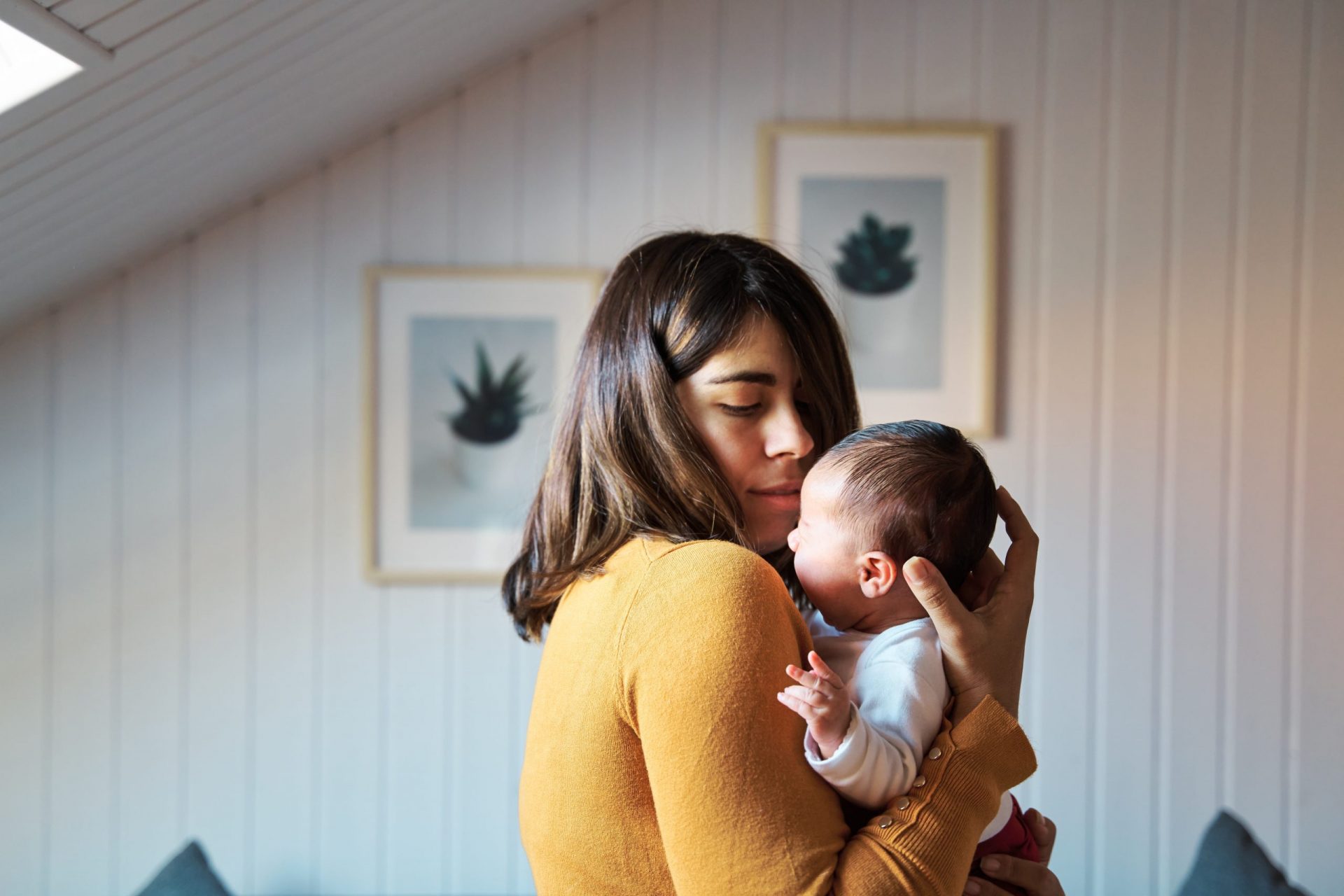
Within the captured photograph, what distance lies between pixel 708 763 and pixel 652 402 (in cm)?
39

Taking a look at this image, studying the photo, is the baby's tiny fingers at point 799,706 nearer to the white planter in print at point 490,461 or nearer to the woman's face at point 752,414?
the woman's face at point 752,414

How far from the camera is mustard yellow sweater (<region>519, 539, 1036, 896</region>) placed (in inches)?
28.4

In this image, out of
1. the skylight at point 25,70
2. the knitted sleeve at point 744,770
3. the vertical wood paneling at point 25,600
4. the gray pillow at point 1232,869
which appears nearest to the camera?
the knitted sleeve at point 744,770

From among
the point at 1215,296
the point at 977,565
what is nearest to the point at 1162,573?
the point at 1215,296

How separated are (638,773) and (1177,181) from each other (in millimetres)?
2179

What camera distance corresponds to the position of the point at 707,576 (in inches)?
30.6

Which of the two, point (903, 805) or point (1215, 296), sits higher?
point (1215, 296)

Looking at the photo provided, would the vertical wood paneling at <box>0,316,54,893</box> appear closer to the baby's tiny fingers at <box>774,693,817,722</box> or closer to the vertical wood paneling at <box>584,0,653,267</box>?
the vertical wood paneling at <box>584,0,653,267</box>

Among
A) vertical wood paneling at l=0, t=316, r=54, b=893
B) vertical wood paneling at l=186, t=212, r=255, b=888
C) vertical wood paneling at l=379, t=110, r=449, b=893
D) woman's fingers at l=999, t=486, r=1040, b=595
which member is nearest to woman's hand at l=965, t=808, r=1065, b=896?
woman's fingers at l=999, t=486, r=1040, b=595

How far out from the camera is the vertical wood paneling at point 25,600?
2240mm

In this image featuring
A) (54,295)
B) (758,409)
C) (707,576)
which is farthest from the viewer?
(54,295)

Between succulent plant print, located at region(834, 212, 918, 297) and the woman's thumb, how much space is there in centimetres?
152

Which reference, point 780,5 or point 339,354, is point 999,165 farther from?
point 339,354

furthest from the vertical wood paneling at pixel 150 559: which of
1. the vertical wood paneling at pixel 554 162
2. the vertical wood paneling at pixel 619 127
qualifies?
the vertical wood paneling at pixel 619 127
